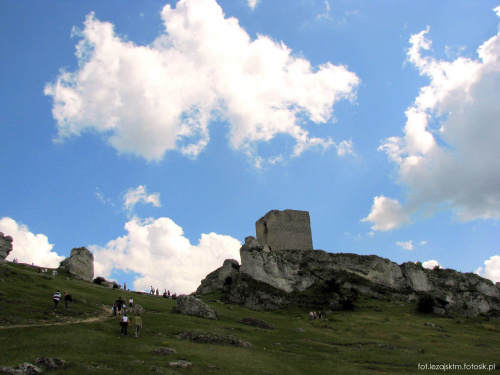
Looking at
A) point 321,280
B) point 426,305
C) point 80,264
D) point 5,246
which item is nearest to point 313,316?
point 321,280

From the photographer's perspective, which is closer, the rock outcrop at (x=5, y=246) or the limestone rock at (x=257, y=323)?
the limestone rock at (x=257, y=323)

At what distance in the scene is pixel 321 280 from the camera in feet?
229

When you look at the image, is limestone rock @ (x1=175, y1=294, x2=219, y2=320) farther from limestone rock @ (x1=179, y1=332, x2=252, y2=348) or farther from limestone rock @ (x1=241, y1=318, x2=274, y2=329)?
limestone rock @ (x1=179, y1=332, x2=252, y2=348)

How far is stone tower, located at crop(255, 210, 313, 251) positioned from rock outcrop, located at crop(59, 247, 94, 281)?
33137 mm

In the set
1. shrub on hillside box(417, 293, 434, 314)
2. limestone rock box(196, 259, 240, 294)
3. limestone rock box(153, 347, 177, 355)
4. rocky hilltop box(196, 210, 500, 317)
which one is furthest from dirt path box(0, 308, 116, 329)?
shrub on hillside box(417, 293, 434, 314)

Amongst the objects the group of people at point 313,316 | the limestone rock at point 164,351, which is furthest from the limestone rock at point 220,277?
the limestone rock at point 164,351

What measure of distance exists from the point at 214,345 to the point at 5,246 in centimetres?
3365

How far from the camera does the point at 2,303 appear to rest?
98.5 ft

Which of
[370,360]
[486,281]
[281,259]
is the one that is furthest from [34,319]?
[486,281]

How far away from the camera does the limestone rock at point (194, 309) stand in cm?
4109

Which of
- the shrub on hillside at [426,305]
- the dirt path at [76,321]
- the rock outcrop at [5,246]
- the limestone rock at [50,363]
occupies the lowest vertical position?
the limestone rock at [50,363]

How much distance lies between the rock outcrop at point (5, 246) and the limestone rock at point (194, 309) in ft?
72.2

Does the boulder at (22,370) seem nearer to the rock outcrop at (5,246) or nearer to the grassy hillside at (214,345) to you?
the grassy hillside at (214,345)

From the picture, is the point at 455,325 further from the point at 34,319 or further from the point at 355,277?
the point at 34,319
